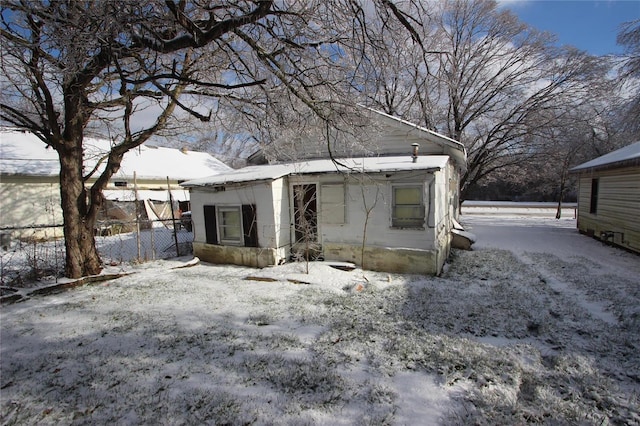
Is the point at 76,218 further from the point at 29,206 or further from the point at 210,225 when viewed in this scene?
the point at 29,206

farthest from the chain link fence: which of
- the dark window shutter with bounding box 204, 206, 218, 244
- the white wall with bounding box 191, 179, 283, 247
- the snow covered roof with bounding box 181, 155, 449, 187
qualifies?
the snow covered roof with bounding box 181, 155, 449, 187

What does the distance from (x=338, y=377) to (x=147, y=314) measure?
393 centimetres

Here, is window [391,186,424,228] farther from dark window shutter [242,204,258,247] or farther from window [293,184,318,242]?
dark window shutter [242,204,258,247]

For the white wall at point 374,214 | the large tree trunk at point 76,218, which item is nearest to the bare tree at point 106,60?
the large tree trunk at point 76,218

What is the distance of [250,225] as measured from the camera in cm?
916

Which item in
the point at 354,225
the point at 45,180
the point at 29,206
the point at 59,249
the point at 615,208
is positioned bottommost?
the point at 59,249

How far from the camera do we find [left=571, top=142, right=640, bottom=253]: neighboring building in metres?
10.2

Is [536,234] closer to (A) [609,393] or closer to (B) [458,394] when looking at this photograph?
(A) [609,393]

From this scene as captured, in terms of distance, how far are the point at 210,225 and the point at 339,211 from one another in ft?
14.3

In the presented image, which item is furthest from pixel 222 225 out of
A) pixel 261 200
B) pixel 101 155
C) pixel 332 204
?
pixel 101 155

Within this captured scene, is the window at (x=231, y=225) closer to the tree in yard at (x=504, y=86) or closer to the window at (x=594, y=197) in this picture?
the tree in yard at (x=504, y=86)

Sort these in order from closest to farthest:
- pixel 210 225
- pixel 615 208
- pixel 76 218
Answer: pixel 76 218, pixel 210 225, pixel 615 208

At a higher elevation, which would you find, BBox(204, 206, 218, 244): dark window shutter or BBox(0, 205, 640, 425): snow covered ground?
BBox(204, 206, 218, 244): dark window shutter

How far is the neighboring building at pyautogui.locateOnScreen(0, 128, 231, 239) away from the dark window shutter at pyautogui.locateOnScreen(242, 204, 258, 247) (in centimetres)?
351
